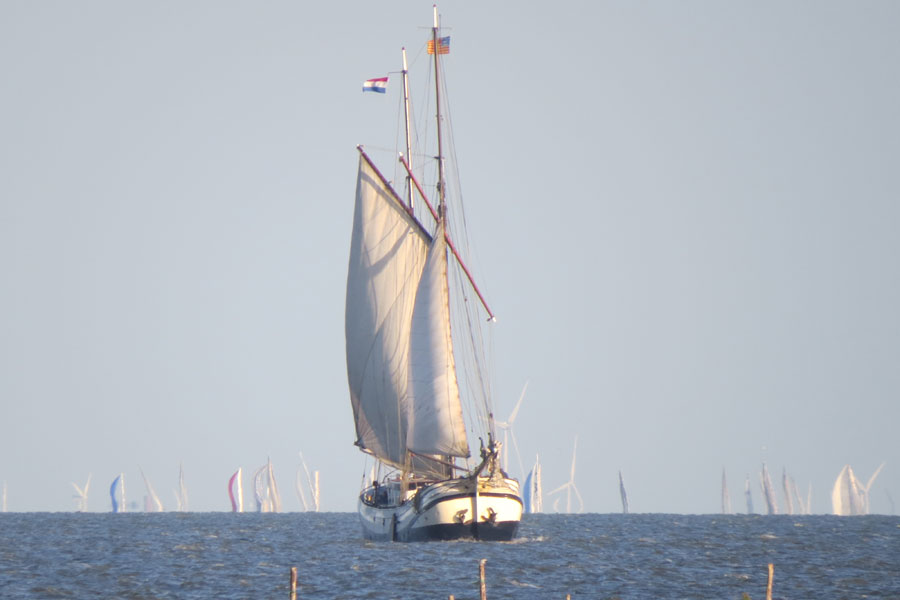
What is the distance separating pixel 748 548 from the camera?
85.2 m

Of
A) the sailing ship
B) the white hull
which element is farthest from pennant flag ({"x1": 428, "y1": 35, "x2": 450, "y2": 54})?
the white hull

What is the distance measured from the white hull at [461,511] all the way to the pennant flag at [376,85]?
2960cm

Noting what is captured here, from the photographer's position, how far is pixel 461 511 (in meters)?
75.1

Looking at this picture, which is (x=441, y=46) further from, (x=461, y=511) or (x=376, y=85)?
(x=461, y=511)

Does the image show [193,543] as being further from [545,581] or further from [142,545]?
[545,581]

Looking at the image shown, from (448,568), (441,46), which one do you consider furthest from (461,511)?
(441,46)

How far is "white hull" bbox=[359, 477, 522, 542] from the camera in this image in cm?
7506

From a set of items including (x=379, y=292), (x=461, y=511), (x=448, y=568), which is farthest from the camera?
(x=379, y=292)

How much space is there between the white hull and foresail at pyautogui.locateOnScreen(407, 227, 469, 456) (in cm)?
294

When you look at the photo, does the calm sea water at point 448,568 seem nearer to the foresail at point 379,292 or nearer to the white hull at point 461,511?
the white hull at point 461,511

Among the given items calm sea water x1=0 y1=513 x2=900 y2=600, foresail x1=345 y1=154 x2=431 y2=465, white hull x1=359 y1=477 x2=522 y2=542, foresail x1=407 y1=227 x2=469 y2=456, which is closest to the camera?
calm sea water x1=0 y1=513 x2=900 y2=600

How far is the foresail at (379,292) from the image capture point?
82.7m

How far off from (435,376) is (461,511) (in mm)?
8296

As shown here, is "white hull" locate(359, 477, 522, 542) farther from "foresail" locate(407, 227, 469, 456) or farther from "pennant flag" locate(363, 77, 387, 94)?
"pennant flag" locate(363, 77, 387, 94)
